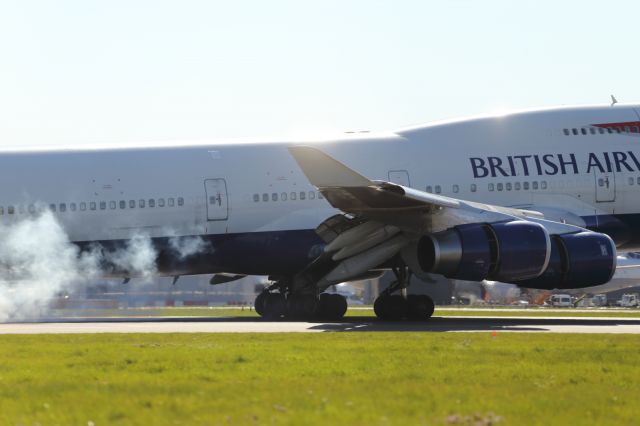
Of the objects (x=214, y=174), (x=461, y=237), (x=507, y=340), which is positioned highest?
(x=214, y=174)

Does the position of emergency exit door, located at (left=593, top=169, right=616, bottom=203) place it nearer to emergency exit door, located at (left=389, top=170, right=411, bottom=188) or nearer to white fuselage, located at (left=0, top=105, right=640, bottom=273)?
white fuselage, located at (left=0, top=105, right=640, bottom=273)

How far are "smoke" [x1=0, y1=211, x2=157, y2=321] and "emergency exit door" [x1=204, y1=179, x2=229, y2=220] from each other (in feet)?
6.46

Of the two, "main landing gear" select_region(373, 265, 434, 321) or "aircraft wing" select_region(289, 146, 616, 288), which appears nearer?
"aircraft wing" select_region(289, 146, 616, 288)

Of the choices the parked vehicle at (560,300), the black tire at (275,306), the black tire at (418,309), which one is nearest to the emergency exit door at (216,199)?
the black tire at (275,306)

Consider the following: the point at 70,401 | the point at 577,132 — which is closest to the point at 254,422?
the point at 70,401

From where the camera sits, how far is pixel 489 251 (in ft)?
85.5

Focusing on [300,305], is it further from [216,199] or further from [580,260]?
[580,260]

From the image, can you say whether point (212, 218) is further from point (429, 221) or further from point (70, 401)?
point (70, 401)

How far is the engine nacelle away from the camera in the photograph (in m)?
25.9

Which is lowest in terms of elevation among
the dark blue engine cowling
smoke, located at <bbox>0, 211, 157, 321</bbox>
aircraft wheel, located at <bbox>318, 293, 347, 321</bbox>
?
aircraft wheel, located at <bbox>318, 293, 347, 321</bbox>

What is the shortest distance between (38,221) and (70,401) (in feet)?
63.8

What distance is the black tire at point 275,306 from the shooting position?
31.8 metres

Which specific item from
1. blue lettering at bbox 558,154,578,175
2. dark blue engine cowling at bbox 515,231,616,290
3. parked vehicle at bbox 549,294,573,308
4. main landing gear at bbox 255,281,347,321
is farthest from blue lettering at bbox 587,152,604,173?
parked vehicle at bbox 549,294,573,308

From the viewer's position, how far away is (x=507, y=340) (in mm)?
20578
